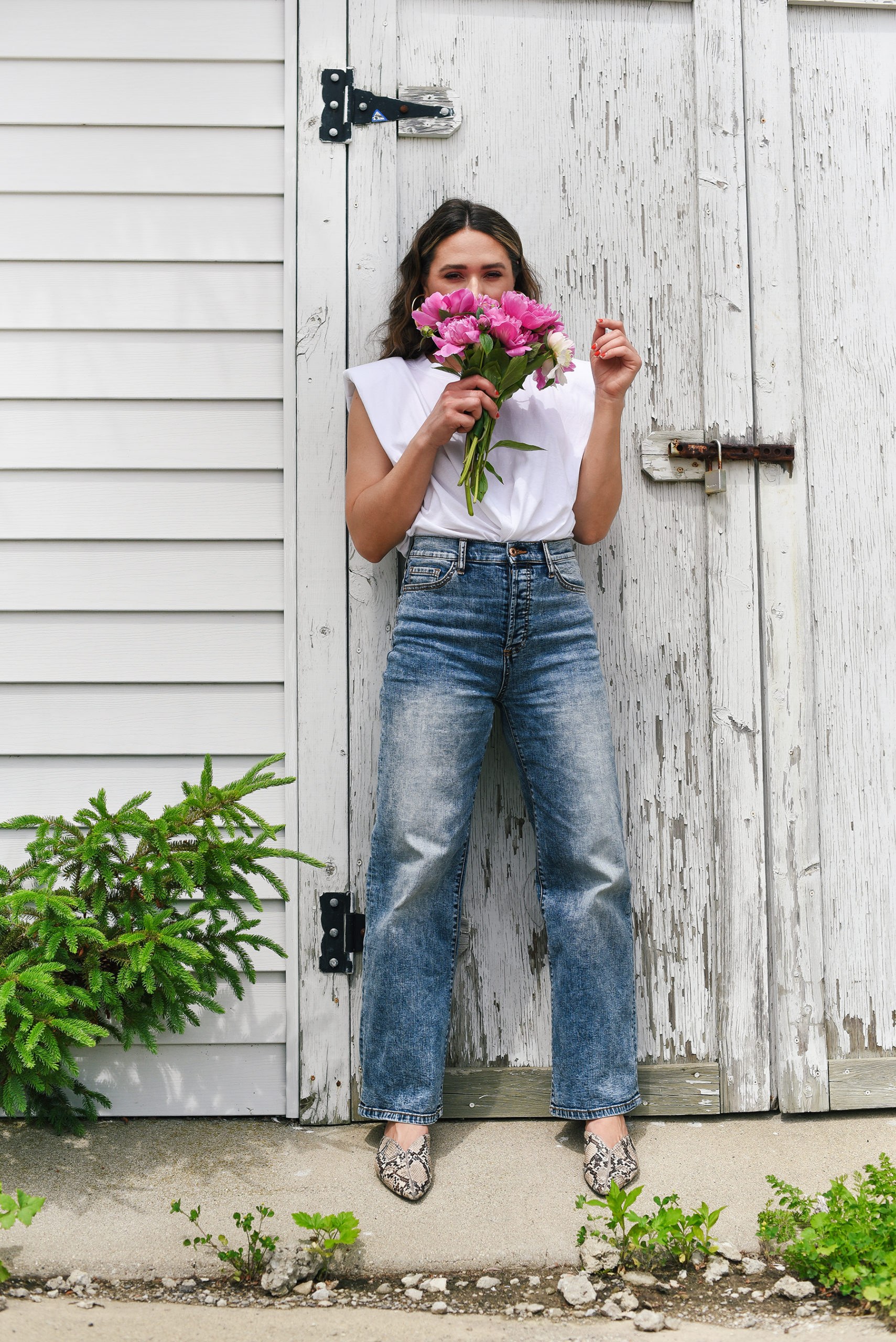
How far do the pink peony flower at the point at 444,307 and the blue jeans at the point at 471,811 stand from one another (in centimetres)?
43

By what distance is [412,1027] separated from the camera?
206cm

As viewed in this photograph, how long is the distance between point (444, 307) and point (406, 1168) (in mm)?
1627

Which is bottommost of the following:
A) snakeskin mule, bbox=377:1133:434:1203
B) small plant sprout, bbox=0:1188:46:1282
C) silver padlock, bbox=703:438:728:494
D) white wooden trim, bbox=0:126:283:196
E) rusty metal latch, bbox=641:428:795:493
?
snakeskin mule, bbox=377:1133:434:1203

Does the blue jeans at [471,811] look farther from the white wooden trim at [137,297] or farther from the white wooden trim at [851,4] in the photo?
the white wooden trim at [851,4]

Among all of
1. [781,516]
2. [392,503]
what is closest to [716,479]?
[781,516]

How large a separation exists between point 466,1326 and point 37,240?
2.28 m

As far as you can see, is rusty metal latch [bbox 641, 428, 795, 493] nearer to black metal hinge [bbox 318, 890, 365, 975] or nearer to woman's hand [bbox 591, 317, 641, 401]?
woman's hand [bbox 591, 317, 641, 401]

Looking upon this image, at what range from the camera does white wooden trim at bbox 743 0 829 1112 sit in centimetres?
234

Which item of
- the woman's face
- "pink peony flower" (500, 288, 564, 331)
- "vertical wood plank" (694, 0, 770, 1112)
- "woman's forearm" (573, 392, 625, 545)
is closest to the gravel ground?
"vertical wood plank" (694, 0, 770, 1112)


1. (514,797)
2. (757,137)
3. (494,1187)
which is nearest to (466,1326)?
(494,1187)

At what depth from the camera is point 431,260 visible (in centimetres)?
216

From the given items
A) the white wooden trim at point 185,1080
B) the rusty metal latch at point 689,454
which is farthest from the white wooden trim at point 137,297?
the white wooden trim at point 185,1080

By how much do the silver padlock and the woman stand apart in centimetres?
29

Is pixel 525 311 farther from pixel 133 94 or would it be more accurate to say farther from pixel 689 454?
pixel 133 94
